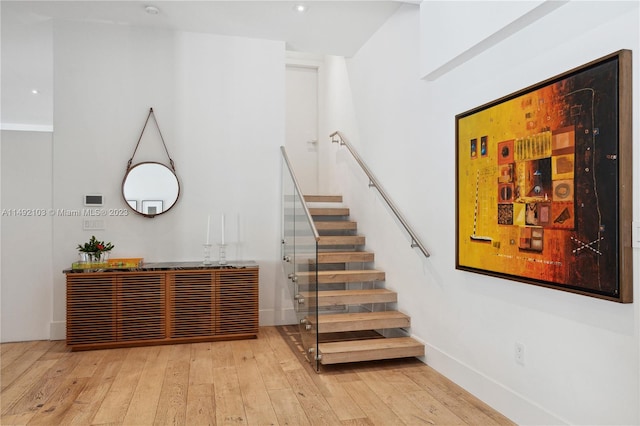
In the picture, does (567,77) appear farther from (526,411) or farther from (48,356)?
(48,356)

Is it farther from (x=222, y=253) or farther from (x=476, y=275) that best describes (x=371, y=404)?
(x=222, y=253)

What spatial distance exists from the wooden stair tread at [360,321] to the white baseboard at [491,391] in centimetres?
36

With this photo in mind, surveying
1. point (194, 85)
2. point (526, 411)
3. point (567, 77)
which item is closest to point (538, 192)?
point (567, 77)

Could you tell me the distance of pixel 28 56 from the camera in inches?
180

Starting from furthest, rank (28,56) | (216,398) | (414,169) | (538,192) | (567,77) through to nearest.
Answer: (28,56) → (414,169) → (216,398) → (538,192) → (567,77)

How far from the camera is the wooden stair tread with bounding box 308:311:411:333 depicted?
3699mm

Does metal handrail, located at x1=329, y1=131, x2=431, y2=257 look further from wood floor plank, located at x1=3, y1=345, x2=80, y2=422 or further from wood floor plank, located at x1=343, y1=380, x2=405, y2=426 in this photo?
wood floor plank, located at x1=3, y1=345, x2=80, y2=422

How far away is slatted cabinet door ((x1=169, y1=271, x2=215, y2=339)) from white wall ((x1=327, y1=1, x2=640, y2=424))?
5.73ft

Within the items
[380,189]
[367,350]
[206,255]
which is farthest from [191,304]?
[380,189]

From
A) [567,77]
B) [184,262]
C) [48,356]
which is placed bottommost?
[48,356]

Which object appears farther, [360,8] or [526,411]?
[360,8]

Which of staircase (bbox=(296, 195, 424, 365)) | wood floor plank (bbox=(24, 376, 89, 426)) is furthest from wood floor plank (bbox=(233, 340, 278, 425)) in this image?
wood floor plank (bbox=(24, 376, 89, 426))

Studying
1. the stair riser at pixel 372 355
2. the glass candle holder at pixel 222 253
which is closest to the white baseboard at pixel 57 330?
the glass candle holder at pixel 222 253

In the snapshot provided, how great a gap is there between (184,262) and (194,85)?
75.6 inches
